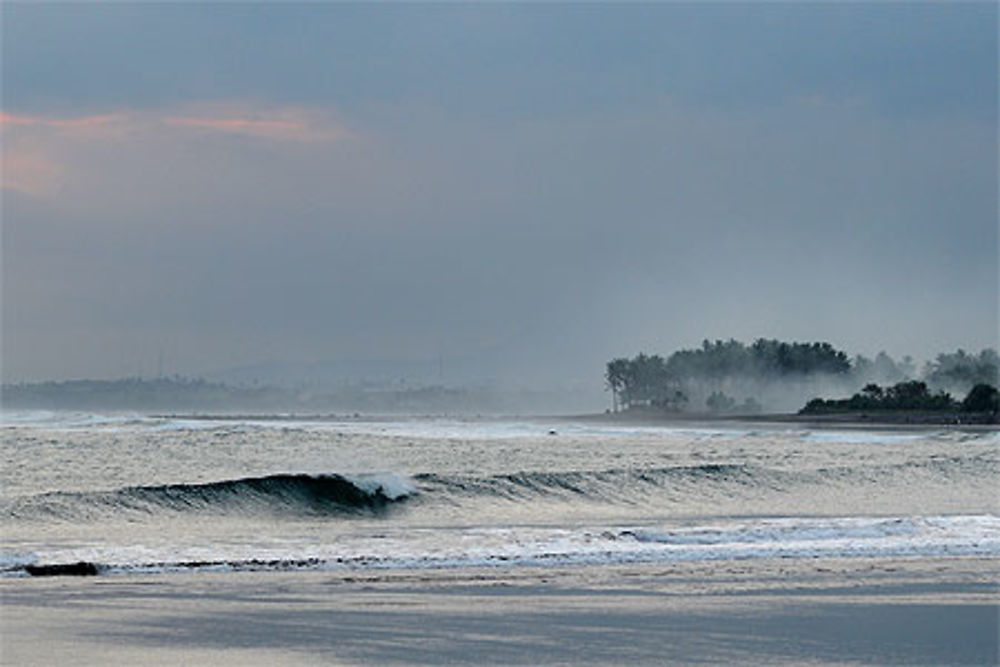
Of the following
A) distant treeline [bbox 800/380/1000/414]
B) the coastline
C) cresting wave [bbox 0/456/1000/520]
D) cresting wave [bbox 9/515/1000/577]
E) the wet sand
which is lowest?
the wet sand

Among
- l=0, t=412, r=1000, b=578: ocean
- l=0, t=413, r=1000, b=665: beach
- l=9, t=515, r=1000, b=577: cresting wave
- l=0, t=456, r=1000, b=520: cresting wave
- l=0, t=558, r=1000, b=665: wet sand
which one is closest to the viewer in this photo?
l=0, t=558, r=1000, b=665: wet sand

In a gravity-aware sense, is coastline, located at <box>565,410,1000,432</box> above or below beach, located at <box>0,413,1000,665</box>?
above

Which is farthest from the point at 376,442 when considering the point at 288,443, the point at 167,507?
the point at 167,507

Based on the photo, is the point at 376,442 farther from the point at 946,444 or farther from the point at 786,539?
the point at 786,539

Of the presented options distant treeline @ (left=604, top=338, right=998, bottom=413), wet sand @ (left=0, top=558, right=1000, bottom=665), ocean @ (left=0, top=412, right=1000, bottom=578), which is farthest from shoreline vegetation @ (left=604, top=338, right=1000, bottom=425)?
wet sand @ (left=0, top=558, right=1000, bottom=665)

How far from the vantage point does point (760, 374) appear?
582 ft

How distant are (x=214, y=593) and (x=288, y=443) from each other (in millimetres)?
40763

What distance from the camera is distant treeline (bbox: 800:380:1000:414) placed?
115562 millimetres

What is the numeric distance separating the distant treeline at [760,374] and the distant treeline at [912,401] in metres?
30.6

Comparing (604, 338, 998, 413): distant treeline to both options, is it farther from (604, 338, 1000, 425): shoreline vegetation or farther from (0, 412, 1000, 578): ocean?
(0, 412, 1000, 578): ocean

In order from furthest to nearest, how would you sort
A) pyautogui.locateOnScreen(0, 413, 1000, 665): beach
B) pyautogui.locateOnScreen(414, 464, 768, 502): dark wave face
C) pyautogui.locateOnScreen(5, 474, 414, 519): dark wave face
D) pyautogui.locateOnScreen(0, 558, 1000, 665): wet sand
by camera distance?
pyautogui.locateOnScreen(414, 464, 768, 502): dark wave face, pyautogui.locateOnScreen(5, 474, 414, 519): dark wave face, pyautogui.locateOnScreen(0, 413, 1000, 665): beach, pyautogui.locateOnScreen(0, 558, 1000, 665): wet sand

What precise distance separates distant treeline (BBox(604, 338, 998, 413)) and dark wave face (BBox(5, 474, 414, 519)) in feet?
444

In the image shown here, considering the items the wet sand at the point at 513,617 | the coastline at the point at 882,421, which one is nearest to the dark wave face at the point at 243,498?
the wet sand at the point at 513,617

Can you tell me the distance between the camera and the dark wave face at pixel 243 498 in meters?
28.5
